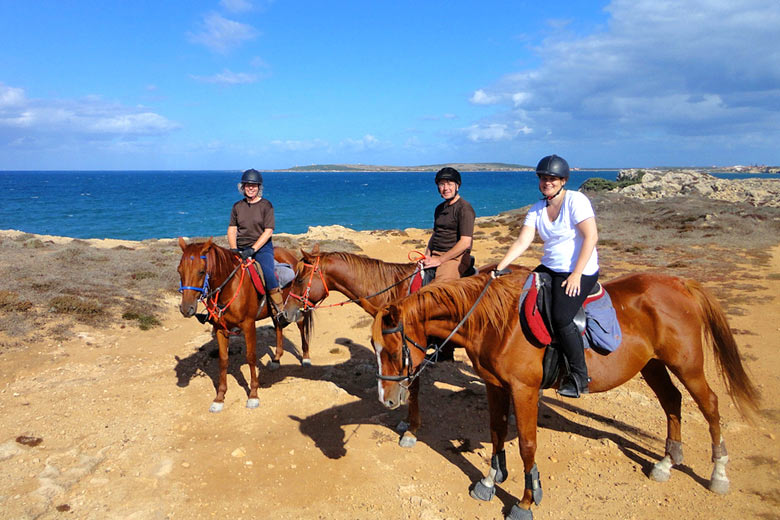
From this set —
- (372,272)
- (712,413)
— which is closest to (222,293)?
(372,272)

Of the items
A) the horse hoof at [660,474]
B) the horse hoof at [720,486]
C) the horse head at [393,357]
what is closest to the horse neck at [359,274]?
the horse head at [393,357]

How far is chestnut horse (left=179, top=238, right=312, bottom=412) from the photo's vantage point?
535cm

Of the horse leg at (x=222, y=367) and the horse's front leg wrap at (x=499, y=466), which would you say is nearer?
the horse's front leg wrap at (x=499, y=466)

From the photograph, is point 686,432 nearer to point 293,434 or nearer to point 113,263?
point 293,434

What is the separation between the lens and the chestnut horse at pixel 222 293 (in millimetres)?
5348

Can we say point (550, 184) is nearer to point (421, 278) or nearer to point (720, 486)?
point (421, 278)

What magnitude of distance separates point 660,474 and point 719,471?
51 centimetres

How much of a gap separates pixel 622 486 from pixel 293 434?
143 inches

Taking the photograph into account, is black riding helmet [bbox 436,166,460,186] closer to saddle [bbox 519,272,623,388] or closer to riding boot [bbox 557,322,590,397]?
saddle [bbox 519,272,623,388]

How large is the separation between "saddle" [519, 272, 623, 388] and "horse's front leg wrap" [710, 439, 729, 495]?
5.08ft

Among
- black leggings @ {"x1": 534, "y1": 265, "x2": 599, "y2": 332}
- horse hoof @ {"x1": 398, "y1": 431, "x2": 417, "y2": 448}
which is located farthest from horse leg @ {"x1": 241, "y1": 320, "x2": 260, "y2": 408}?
black leggings @ {"x1": 534, "y1": 265, "x2": 599, "y2": 332}

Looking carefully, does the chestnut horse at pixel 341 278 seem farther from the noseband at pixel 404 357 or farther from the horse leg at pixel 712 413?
the horse leg at pixel 712 413

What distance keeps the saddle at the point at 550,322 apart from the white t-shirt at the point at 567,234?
0.18 metres

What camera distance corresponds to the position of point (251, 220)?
657 cm
